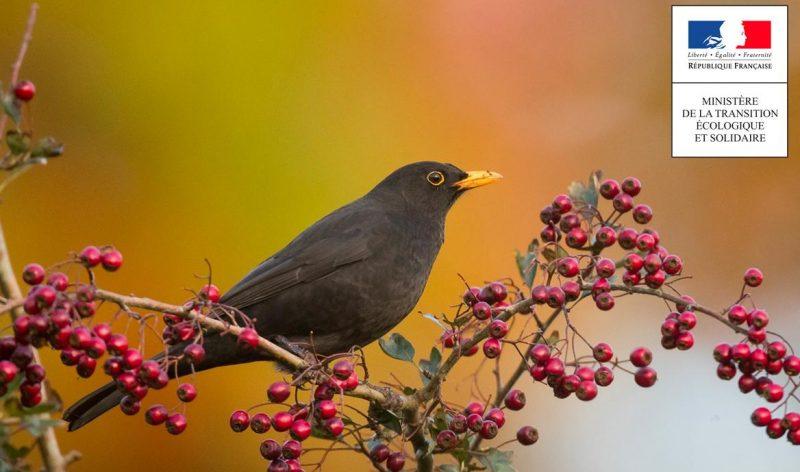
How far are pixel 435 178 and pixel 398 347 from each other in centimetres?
192

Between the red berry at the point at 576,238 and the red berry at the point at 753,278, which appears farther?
the red berry at the point at 576,238

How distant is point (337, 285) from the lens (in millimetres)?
3961

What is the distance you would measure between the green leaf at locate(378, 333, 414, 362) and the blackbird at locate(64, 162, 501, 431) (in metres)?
0.89

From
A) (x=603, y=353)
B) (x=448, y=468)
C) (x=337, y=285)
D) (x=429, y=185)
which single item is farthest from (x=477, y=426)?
(x=429, y=185)

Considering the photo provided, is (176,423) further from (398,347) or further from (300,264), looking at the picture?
(300,264)

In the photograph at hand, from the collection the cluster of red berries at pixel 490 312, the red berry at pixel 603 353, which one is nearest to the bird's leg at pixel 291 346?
the cluster of red berries at pixel 490 312

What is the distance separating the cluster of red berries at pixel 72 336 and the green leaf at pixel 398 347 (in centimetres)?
68

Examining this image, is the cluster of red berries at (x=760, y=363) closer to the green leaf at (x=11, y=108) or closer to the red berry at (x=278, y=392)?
the red berry at (x=278, y=392)

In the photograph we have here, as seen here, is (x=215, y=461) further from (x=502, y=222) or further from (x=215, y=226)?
(x=502, y=222)

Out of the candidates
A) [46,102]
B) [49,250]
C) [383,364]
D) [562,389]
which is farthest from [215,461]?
[562,389]

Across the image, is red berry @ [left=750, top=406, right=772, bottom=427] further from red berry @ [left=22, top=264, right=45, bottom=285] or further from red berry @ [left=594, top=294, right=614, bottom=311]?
red berry @ [left=22, top=264, right=45, bottom=285]

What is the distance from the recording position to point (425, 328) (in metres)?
5.25

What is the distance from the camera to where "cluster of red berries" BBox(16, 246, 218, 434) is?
1.85 m

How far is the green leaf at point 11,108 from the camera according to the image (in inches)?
70.2
